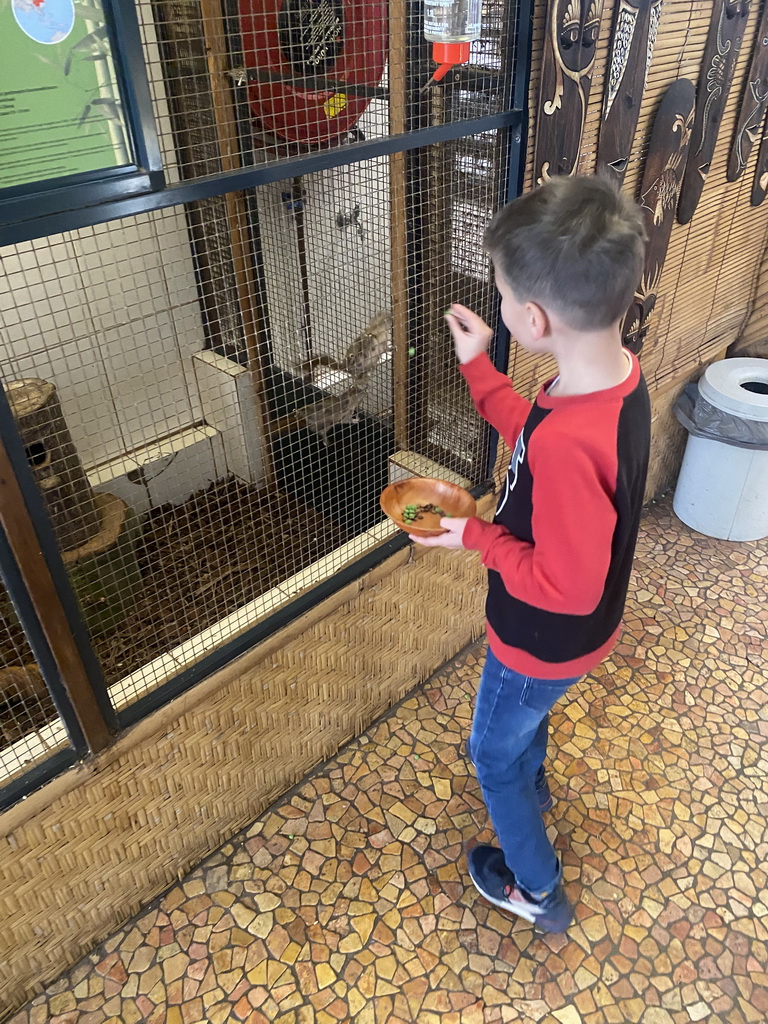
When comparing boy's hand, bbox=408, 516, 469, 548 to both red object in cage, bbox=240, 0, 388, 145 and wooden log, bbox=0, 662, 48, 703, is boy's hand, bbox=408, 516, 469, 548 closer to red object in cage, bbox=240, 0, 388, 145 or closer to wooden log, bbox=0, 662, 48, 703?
red object in cage, bbox=240, 0, 388, 145

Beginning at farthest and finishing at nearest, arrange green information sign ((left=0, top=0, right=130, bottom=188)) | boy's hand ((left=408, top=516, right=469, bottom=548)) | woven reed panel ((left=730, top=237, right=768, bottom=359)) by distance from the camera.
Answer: woven reed panel ((left=730, top=237, right=768, bottom=359)) < boy's hand ((left=408, top=516, right=469, bottom=548)) < green information sign ((left=0, top=0, right=130, bottom=188))

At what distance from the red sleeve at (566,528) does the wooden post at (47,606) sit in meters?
0.69

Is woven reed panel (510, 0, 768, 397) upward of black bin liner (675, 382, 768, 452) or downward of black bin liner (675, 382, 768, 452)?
upward

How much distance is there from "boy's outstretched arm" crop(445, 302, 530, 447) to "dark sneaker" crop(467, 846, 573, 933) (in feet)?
2.91

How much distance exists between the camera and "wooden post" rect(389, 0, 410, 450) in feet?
4.67

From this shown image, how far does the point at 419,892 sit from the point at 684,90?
1.96 m

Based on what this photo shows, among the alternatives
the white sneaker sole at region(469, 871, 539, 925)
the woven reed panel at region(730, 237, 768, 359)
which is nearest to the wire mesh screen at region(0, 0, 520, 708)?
the white sneaker sole at region(469, 871, 539, 925)

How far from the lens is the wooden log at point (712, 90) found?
1.83 meters

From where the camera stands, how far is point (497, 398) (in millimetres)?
1310

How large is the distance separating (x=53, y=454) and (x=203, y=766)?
88 cm

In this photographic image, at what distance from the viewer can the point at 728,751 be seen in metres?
1.84

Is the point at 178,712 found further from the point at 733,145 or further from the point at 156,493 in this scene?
the point at 733,145

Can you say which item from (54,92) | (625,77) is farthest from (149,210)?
(625,77)

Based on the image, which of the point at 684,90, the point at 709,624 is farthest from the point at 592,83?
the point at 709,624
